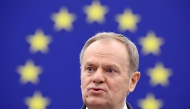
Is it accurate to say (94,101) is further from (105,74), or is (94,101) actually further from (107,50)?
(107,50)

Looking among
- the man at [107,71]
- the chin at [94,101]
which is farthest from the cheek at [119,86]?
the chin at [94,101]

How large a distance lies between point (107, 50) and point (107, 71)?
0.16 metres

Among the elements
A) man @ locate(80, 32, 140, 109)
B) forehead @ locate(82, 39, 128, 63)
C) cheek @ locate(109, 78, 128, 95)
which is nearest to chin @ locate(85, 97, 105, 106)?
man @ locate(80, 32, 140, 109)

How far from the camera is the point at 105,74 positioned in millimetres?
1975

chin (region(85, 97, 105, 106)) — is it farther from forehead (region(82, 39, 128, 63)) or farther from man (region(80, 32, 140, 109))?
forehead (region(82, 39, 128, 63))

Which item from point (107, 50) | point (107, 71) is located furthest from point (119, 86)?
point (107, 50)

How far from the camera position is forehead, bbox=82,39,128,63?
2055 millimetres

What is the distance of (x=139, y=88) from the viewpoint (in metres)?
2.99

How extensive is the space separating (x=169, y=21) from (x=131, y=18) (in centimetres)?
34

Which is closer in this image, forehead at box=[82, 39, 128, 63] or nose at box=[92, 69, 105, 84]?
nose at box=[92, 69, 105, 84]

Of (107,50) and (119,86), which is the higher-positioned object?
(107,50)

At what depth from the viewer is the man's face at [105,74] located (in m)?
1.92

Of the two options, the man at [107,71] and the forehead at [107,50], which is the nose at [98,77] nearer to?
the man at [107,71]

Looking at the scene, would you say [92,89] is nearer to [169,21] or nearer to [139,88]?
[139,88]
